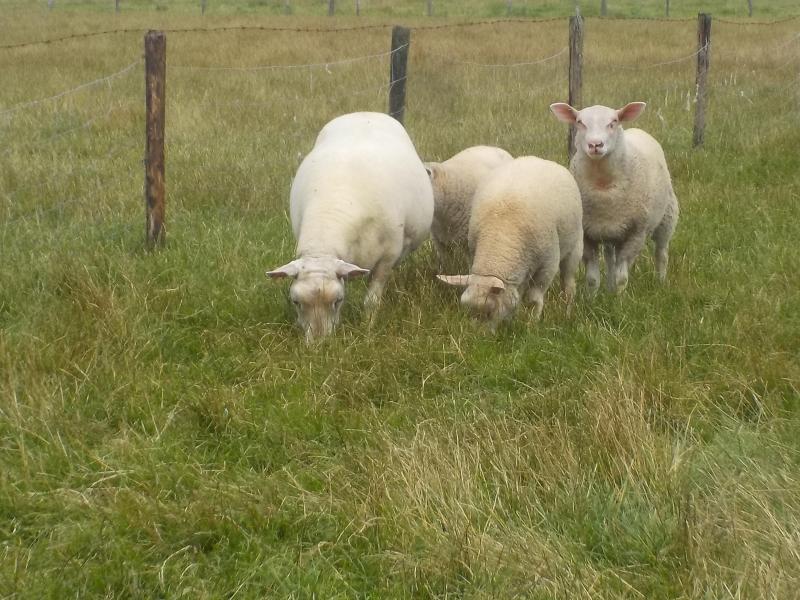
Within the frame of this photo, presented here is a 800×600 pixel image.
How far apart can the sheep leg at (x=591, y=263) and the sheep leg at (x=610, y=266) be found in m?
0.09

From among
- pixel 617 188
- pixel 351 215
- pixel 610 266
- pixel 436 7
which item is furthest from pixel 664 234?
pixel 436 7

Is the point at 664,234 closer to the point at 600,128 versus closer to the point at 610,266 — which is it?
the point at 610,266

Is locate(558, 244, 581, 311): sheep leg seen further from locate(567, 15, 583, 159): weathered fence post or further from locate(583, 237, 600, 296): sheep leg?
locate(567, 15, 583, 159): weathered fence post

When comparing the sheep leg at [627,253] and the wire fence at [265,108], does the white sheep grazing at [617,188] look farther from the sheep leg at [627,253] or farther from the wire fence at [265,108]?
the wire fence at [265,108]

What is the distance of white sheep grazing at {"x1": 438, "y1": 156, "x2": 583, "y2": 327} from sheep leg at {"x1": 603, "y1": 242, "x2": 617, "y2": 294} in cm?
37

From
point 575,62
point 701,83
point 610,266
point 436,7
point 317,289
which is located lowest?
point 610,266

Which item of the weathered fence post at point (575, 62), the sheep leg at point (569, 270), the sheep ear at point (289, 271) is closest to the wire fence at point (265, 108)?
the weathered fence post at point (575, 62)

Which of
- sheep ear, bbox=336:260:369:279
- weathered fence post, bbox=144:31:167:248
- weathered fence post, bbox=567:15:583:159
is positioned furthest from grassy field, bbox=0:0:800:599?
weathered fence post, bbox=567:15:583:159

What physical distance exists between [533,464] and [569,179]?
2.55 m

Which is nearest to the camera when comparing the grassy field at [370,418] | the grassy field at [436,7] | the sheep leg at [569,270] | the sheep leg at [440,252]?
the grassy field at [370,418]

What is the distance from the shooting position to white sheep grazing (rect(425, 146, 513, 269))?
6.29 metres

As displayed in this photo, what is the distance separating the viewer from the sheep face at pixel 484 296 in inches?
186

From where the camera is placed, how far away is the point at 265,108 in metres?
10.4

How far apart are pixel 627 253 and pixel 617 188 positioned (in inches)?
15.9
